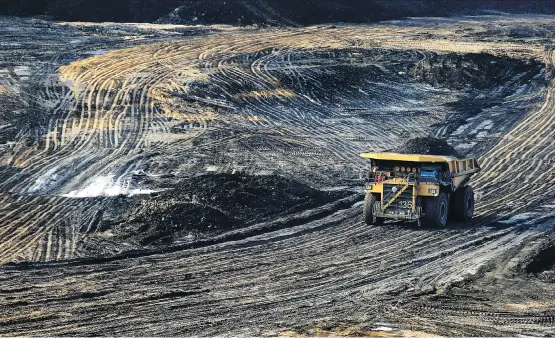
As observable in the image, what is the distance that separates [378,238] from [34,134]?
45.1 feet

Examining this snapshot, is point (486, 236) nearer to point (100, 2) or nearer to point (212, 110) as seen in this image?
point (212, 110)

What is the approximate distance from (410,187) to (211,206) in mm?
4288

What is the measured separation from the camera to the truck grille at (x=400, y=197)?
→ 21312mm

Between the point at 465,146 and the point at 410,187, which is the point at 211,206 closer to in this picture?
the point at 410,187

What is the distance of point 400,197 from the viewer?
21.4m

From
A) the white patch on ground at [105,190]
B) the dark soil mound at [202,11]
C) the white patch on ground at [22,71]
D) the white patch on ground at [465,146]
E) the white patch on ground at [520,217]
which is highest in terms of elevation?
the dark soil mound at [202,11]

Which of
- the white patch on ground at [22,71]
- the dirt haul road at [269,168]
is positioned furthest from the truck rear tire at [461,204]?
the white patch on ground at [22,71]

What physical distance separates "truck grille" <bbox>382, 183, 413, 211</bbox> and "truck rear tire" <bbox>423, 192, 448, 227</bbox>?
0.41 meters

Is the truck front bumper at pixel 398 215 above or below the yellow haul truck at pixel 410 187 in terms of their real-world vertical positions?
below

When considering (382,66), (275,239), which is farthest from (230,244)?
(382,66)

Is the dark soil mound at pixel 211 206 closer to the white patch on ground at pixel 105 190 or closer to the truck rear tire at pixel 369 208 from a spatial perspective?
the white patch on ground at pixel 105 190

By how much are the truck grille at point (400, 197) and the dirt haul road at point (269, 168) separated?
634 millimetres

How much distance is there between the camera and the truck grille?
69.9ft

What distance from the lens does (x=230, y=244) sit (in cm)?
2045
